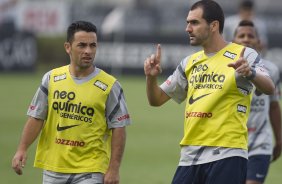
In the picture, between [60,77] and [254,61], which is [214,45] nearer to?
[254,61]

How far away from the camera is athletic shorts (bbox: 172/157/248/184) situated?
7770 mm

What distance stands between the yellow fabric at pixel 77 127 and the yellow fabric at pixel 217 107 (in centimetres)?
73

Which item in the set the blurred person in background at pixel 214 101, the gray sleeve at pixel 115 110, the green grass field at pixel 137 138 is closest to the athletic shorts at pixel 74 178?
the gray sleeve at pixel 115 110

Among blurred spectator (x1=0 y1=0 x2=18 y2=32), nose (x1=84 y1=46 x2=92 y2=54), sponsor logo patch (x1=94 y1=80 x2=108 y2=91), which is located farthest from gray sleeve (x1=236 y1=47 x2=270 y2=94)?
blurred spectator (x1=0 y1=0 x2=18 y2=32)

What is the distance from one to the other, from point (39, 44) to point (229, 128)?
2911 centimetres

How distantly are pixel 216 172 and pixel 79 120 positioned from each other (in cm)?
127

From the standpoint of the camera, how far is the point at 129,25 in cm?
3666

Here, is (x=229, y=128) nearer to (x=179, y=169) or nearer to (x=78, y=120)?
(x=179, y=169)

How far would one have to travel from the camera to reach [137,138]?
63.4ft

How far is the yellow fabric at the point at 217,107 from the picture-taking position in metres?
7.84

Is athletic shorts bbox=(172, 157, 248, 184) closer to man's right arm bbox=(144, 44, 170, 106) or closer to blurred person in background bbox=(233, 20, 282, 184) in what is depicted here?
man's right arm bbox=(144, 44, 170, 106)

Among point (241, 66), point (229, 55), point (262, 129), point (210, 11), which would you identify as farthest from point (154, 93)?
point (262, 129)

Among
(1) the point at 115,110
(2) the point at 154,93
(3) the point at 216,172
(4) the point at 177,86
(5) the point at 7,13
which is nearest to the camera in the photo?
(3) the point at 216,172

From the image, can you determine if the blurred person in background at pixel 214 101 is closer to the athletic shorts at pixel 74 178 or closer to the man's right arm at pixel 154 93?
the man's right arm at pixel 154 93
